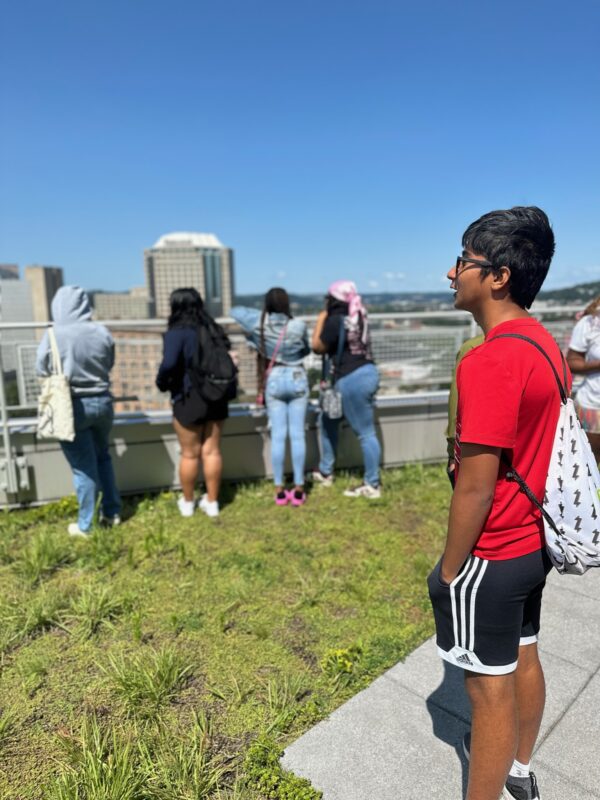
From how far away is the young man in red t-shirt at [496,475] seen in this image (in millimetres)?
1418

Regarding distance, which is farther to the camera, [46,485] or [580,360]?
[46,485]

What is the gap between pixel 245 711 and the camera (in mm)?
2439

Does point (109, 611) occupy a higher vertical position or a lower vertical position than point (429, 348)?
lower

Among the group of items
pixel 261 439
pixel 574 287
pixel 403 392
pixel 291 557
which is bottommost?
pixel 291 557

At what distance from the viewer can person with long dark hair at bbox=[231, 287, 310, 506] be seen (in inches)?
182

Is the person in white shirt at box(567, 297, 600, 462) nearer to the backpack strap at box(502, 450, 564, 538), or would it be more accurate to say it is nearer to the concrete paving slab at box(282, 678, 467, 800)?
the concrete paving slab at box(282, 678, 467, 800)

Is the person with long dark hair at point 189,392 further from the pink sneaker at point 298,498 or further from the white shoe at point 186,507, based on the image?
the pink sneaker at point 298,498

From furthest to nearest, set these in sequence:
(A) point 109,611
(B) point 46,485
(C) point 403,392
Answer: (C) point 403,392 < (B) point 46,485 < (A) point 109,611

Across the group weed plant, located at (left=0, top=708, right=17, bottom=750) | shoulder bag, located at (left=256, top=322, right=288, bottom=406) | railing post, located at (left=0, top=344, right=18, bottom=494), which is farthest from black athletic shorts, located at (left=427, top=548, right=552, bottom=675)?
railing post, located at (left=0, top=344, right=18, bottom=494)

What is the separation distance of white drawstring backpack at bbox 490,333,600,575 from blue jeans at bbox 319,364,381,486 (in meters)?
3.22

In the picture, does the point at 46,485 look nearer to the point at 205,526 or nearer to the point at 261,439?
the point at 205,526

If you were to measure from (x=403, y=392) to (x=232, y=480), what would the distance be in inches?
78.8

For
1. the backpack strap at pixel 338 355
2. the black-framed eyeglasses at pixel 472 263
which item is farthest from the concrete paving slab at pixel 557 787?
the backpack strap at pixel 338 355

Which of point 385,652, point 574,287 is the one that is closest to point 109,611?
point 385,652
